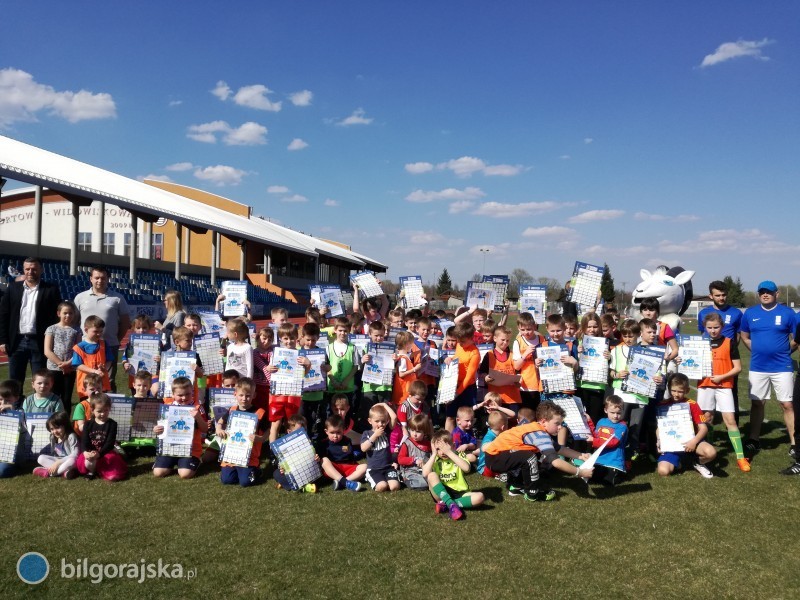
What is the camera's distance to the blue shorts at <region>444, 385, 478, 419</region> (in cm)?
766

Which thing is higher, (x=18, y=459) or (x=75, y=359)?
(x=75, y=359)

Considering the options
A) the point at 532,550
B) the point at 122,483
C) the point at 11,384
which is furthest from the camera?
the point at 11,384

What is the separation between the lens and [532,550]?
4668 mm

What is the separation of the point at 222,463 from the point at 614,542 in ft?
12.9

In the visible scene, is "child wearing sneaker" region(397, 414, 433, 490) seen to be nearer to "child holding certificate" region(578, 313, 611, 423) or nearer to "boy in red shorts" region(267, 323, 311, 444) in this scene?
"boy in red shorts" region(267, 323, 311, 444)

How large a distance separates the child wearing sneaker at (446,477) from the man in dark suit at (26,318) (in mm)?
5257

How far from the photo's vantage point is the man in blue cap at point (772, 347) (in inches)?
299

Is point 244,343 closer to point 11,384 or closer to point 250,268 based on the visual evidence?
point 11,384

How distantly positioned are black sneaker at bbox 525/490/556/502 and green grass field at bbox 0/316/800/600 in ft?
0.32

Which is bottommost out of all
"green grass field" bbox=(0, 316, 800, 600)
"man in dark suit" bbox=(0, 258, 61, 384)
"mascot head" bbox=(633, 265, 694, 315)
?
"green grass field" bbox=(0, 316, 800, 600)

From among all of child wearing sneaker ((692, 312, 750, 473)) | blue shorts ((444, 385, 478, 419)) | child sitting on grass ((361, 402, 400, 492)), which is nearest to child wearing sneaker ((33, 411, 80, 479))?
child sitting on grass ((361, 402, 400, 492))

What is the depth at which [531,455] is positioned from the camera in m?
5.98

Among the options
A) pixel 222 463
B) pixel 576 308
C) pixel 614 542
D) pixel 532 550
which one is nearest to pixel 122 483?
pixel 222 463

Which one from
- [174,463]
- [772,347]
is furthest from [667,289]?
[174,463]
